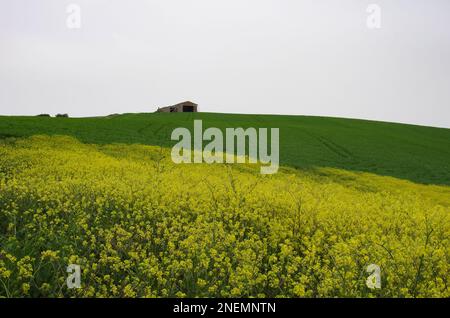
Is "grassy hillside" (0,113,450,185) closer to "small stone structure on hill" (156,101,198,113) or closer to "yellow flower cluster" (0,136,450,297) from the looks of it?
"yellow flower cluster" (0,136,450,297)

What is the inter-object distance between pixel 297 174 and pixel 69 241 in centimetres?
1705

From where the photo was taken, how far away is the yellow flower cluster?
23.4ft

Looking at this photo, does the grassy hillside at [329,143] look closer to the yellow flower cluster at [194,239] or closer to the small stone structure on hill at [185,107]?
the yellow flower cluster at [194,239]

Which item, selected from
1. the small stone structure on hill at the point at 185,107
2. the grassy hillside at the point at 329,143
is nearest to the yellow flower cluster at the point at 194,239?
the grassy hillside at the point at 329,143

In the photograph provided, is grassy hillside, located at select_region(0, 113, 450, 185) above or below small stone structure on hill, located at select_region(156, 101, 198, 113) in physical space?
below

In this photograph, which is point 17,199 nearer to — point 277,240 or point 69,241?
point 69,241

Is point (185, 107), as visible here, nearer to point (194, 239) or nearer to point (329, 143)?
point (329, 143)

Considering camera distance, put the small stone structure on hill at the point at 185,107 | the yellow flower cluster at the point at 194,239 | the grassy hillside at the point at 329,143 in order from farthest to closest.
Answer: the small stone structure on hill at the point at 185,107
the grassy hillside at the point at 329,143
the yellow flower cluster at the point at 194,239

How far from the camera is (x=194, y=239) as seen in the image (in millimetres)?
8727

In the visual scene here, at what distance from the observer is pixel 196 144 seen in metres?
34.5

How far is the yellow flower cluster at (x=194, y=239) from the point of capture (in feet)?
23.4

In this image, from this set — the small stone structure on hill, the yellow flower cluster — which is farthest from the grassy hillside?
the small stone structure on hill
